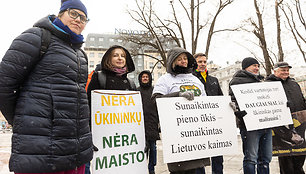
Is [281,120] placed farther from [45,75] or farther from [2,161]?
[2,161]

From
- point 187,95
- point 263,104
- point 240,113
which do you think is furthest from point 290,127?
point 187,95

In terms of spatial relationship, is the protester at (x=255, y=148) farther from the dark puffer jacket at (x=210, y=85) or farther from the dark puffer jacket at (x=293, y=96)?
the dark puffer jacket at (x=293, y=96)

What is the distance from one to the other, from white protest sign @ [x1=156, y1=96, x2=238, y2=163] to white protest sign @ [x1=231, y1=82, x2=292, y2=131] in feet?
1.60

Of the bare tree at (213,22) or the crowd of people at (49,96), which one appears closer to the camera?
the crowd of people at (49,96)

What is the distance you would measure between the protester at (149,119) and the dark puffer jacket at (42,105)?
253cm

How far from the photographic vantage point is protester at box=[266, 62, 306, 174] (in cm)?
336

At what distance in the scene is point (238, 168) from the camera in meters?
4.34

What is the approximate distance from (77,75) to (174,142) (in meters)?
1.24

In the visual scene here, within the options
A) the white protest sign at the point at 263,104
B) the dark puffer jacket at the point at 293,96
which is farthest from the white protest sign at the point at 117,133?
the dark puffer jacket at the point at 293,96

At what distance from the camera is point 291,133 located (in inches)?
135

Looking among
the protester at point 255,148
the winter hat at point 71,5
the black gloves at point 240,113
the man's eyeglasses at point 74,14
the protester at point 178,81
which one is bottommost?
the protester at point 255,148

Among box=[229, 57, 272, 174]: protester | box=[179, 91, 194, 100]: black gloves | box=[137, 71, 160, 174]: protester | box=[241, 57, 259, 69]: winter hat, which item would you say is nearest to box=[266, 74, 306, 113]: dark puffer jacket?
box=[241, 57, 259, 69]: winter hat

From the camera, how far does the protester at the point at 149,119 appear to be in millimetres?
4312

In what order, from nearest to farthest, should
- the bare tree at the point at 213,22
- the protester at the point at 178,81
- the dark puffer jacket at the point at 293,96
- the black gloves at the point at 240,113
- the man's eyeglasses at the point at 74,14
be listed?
1. the man's eyeglasses at the point at 74,14
2. the protester at the point at 178,81
3. the black gloves at the point at 240,113
4. the dark puffer jacket at the point at 293,96
5. the bare tree at the point at 213,22
